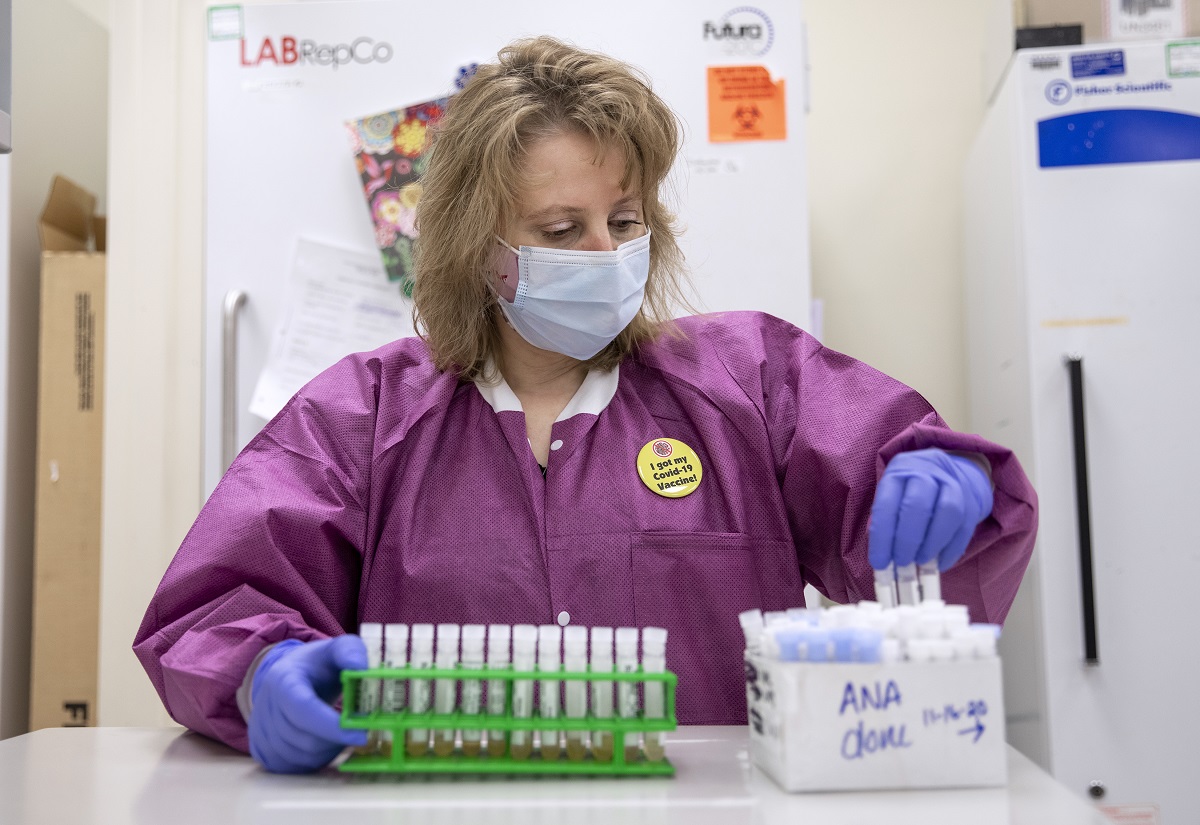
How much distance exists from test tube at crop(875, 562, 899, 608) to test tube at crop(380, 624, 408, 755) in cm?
39

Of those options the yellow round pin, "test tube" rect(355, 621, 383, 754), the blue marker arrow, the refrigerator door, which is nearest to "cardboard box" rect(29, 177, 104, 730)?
the refrigerator door

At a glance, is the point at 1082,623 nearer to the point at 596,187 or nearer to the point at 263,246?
the point at 596,187

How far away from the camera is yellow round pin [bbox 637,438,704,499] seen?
1.27m

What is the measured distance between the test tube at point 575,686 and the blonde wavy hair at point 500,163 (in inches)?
23.1

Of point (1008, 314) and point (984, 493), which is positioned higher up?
point (1008, 314)

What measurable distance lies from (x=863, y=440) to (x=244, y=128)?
4.60ft

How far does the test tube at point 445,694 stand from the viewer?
0.82 meters

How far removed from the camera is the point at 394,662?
0.84 m

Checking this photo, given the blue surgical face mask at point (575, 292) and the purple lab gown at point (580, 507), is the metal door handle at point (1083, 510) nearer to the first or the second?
the purple lab gown at point (580, 507)

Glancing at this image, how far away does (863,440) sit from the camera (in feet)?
4.00

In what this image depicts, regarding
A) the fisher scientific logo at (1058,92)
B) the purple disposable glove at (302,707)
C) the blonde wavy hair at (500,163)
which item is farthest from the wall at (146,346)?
the fisher scientific logo at (1058,92)

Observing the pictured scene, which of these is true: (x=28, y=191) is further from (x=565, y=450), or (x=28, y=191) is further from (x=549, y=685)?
(x=549, y=685)

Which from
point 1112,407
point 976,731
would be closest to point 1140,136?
point 1112,407

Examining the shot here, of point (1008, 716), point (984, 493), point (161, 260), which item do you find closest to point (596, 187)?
point (984, 493)
